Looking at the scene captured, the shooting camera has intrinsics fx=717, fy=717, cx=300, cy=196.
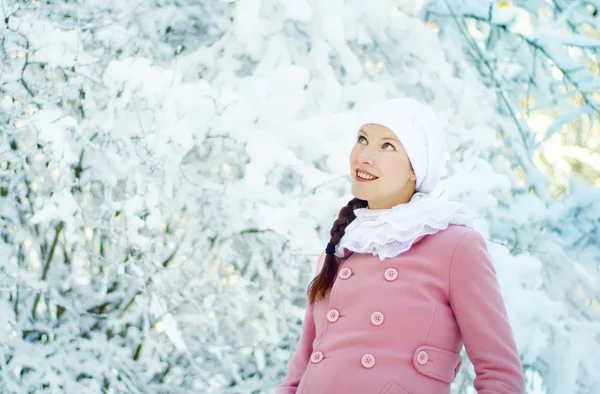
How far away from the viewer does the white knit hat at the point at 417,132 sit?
1.64 metres

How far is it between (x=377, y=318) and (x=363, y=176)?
0.34 metres

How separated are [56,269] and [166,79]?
822 mm

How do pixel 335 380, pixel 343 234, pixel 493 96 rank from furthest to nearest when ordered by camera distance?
pixel 493 96
pixel 343 234
pixel 335 380

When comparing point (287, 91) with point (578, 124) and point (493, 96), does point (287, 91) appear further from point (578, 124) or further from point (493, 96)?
point (578, 124)

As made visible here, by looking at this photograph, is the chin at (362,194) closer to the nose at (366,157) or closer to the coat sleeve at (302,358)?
the nose at (366,157)

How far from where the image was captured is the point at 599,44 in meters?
2.48

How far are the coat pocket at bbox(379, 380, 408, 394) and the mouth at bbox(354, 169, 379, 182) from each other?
461mm

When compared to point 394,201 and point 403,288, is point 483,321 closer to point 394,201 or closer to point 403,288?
point 403,288

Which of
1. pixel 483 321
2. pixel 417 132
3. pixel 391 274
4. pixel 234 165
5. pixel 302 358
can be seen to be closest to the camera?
pixel 483 321

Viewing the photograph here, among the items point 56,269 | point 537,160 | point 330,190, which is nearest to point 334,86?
point 330,190

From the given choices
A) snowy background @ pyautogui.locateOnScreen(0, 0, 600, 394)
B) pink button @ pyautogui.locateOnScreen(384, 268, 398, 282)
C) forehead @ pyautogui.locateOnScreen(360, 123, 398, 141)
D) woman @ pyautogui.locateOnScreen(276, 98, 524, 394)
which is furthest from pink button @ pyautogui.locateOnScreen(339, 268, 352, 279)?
snowy background @ pyautogui.locateOnScreen(0, 0, 600, 394)

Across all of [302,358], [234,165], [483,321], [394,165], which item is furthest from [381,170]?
[234,165]

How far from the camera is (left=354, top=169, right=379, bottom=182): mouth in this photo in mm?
1648

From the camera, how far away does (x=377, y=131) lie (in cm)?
168
